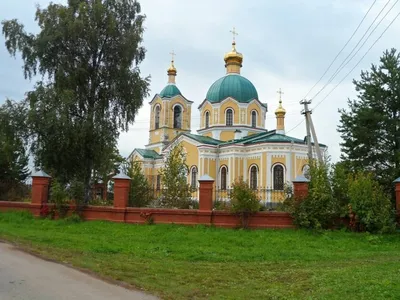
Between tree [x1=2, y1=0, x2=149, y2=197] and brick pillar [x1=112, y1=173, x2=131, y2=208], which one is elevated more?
tree [x1=2, y1=0, x2=149, y2=197]

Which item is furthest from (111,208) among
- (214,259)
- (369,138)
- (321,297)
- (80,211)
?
(369,138)

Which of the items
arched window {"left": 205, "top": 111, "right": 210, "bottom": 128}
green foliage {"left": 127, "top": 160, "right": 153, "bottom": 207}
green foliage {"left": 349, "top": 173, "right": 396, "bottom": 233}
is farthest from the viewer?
arched window {"left": 205, "top": 111, "right": 210, "bottom": 128}

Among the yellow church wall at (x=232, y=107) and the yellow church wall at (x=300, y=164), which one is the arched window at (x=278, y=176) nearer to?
the yellow church wall at (x=300, y=164)

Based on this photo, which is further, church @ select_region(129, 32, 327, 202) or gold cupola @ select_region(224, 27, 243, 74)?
gold cupola @ select_region(224, 27, 243, 74)

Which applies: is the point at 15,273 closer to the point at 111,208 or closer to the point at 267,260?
the point at 267,260

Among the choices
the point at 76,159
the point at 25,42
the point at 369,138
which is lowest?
the point at 76,159

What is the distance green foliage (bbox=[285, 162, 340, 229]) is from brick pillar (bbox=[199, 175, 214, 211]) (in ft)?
9.14

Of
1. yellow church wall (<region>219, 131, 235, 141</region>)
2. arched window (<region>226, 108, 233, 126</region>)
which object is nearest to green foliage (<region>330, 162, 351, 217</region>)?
yellow church wall (<region>219, 131, 235, 141</region>)

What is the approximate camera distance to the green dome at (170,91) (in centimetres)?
4119

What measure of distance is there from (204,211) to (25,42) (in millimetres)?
12107

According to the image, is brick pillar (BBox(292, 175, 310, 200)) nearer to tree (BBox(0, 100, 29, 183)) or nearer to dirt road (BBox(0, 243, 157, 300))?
dirt road (BBox(0, 243, 157, 300))

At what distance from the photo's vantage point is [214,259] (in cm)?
986

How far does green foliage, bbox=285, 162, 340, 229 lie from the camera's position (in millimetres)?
14391

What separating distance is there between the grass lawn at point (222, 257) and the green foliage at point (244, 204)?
0.73 metres
